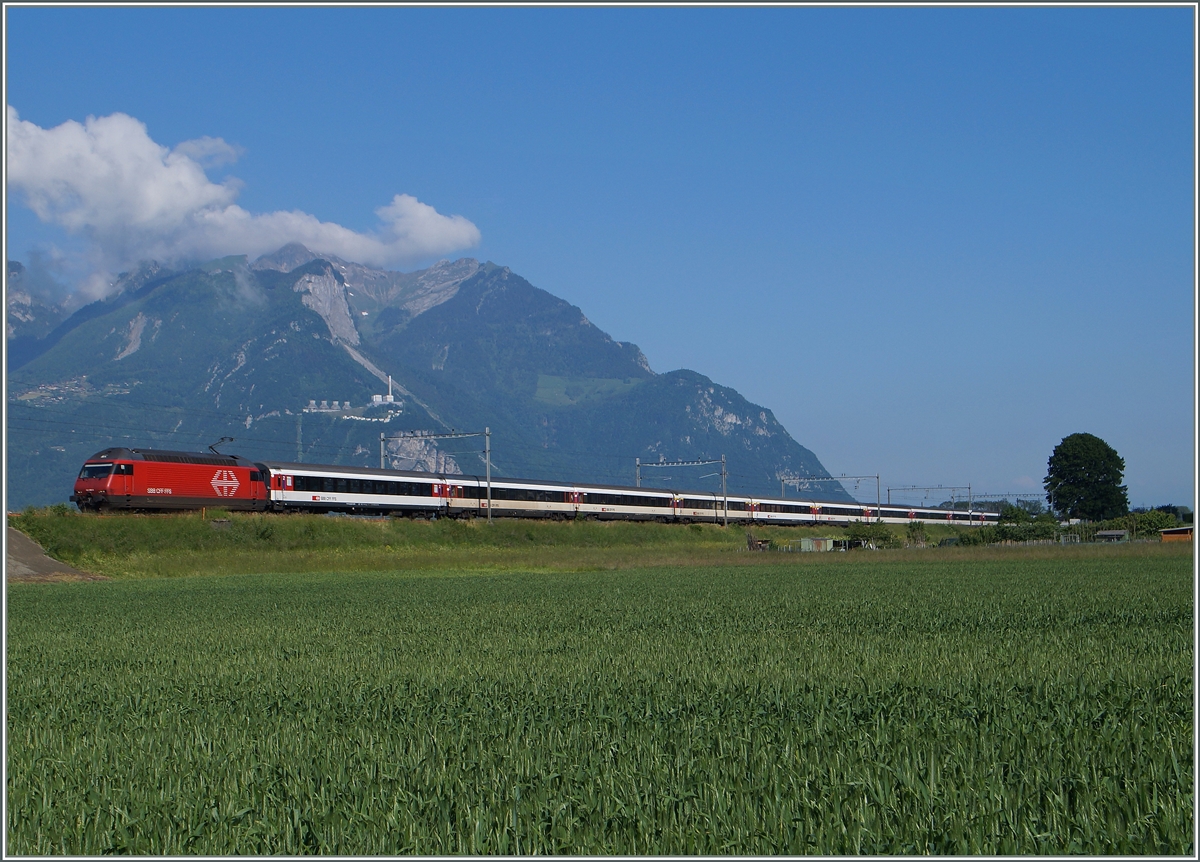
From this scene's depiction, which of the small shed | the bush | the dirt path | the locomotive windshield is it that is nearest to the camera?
the dirt path

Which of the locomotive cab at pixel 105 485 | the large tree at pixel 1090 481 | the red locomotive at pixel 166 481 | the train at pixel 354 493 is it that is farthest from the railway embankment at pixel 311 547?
the large tree at pixel 1090 481

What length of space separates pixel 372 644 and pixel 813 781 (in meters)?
12.2

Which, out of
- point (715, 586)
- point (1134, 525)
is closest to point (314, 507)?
point (715, 586)

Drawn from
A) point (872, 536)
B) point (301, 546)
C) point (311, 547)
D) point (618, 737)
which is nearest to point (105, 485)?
point (301, 546)

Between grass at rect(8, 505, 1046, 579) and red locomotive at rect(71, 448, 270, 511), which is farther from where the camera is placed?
red locomotive at rect(71, 448, 270, 511)

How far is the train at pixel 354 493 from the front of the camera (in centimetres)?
5450

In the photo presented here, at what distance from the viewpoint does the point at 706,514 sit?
9350 centimetres

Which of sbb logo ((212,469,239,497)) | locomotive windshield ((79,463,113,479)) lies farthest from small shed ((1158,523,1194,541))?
locomotive windshield ((79,463,113,479))

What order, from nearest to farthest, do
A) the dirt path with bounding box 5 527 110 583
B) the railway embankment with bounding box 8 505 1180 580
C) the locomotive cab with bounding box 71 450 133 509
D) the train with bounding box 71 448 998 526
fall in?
the dirt path with bounding box 5 527 110 583 → the railway embankment with bounding box 8 505 1180 580 → the locomotive cab with bounding box 71 450 133 509 → the train with bounding box 71 448 998 526

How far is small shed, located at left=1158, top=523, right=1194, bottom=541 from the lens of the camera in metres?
69.7

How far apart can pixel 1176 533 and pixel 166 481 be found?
70058 millimetres

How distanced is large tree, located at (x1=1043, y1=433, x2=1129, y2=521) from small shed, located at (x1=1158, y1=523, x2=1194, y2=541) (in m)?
42.8

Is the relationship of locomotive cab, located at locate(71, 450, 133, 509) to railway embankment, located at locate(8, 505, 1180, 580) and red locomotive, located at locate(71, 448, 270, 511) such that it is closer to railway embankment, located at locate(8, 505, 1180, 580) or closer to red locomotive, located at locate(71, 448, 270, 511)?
red locomotive, located at locate(71, 448, 270, 511)

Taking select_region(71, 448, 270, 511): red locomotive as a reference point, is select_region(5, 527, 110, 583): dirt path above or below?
below
